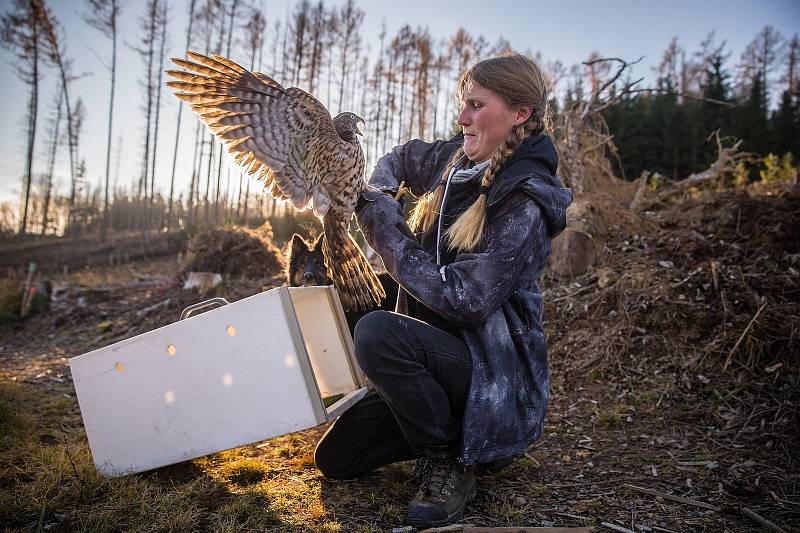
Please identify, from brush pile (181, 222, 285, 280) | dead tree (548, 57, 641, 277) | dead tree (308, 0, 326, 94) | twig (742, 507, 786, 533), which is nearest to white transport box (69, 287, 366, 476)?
twig (742, 507, 786, 533)

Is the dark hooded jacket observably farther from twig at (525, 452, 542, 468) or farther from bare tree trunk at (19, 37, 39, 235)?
bare tree trunk at (19, 37, 39, 235)

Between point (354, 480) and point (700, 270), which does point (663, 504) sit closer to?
point (354, 480)

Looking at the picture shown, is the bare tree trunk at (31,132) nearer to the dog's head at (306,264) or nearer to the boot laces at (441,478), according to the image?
the dog's head at (306,264)

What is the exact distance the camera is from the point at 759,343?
120 inches

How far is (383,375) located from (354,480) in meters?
0.70

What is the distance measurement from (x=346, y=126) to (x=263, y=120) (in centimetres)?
38

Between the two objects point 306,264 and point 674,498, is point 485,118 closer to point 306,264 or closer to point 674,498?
point 306,264

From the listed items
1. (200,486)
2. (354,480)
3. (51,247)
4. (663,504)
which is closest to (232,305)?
(200,486)

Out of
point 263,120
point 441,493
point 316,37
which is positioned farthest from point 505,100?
point 316,37

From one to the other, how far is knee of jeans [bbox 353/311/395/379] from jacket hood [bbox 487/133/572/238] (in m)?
0.61

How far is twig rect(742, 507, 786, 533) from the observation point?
71.0 inches

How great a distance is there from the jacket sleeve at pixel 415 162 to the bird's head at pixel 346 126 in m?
0.27

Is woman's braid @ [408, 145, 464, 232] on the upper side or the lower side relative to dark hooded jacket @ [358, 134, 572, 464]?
upper

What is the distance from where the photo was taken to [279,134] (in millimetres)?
2076
